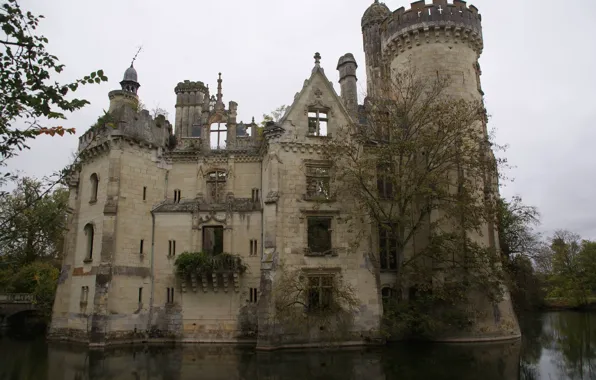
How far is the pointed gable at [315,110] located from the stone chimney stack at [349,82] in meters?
3.58

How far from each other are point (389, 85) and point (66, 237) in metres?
22.5

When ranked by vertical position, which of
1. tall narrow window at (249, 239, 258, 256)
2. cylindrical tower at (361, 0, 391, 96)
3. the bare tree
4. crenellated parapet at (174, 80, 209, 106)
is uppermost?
cylindrical tower at (361, 0, 391, 96)

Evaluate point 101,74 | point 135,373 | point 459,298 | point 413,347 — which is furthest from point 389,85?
point 101,74

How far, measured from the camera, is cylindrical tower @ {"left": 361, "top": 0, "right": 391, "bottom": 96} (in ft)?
130

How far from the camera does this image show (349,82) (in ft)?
101

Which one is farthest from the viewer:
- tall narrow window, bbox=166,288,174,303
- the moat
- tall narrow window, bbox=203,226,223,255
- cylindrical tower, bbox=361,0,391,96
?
cylindrical tower, bbox=361,0,391,96

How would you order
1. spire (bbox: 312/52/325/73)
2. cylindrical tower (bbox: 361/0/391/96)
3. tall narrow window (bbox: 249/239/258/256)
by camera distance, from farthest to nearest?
cylindrical tower (bbox: 361/0/391/96) < spire (bbox: 312/52/325/73) < tall narrow window (bbox: 249/239/258/256)

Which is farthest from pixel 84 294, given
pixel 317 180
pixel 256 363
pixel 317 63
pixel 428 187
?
pixel 428 187

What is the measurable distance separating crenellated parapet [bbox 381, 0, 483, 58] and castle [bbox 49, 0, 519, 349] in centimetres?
7

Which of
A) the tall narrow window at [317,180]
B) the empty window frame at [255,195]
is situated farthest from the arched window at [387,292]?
the empty window frame at [255,195]

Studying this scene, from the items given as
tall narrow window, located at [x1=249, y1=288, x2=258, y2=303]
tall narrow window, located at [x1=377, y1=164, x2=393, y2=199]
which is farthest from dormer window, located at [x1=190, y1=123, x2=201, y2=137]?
tall narrow window, located at [x1=377, y1=164, x2=393, y2=199]

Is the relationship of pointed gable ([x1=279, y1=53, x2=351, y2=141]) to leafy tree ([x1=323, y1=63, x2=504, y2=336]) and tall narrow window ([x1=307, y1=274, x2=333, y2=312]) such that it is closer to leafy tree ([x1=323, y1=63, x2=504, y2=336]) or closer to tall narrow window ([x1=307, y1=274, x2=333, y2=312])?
leafy tree ([x1=323, y1=63, x2=504, y2=336])

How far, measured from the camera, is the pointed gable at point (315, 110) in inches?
1023

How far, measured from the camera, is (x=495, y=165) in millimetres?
23812
